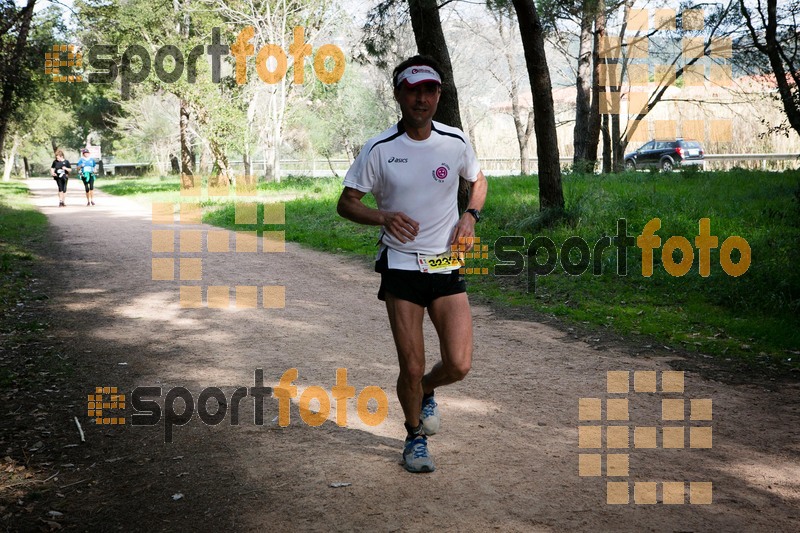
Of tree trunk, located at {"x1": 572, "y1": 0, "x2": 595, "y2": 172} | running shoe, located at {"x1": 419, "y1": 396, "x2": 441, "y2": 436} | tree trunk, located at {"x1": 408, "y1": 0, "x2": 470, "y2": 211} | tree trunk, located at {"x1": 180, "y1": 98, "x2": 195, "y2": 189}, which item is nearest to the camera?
running shoe, located at {"x1": 419, "y1": 396, "x2": 441, "y2": 436}

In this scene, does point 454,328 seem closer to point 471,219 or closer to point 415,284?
point 415,284

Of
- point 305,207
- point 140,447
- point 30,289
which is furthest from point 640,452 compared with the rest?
point 305,207

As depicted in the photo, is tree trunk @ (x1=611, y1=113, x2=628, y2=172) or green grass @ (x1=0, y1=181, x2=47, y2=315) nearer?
green grass @ (x1=0, y1=181, x2=47, y2=315)

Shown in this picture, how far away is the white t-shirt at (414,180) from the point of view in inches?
171

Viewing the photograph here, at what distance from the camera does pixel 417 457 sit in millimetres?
4516

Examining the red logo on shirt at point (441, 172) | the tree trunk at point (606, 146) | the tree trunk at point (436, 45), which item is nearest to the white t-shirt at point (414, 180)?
the red logo on shirt at point (441, 172)

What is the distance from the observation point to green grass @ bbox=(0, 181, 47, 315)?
1046 centimetres

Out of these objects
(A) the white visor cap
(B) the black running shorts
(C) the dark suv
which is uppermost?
(C) the dark suv

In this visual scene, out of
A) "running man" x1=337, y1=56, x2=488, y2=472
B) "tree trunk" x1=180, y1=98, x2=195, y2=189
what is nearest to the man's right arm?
"running man" x1=337, y1=56, x2=488, y2=472

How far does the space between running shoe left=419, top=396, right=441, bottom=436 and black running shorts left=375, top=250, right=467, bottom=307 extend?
74 cm

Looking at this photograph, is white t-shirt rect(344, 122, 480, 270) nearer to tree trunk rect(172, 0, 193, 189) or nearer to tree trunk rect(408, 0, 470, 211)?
tree trunk rect(408, 0, 470, 211)

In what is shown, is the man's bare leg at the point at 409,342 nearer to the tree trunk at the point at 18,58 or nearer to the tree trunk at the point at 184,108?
the tree trunk at the point at 18,58

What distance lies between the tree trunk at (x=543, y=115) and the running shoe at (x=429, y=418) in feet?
30.3

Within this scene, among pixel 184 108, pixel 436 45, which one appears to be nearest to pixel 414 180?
pixel 436 45
